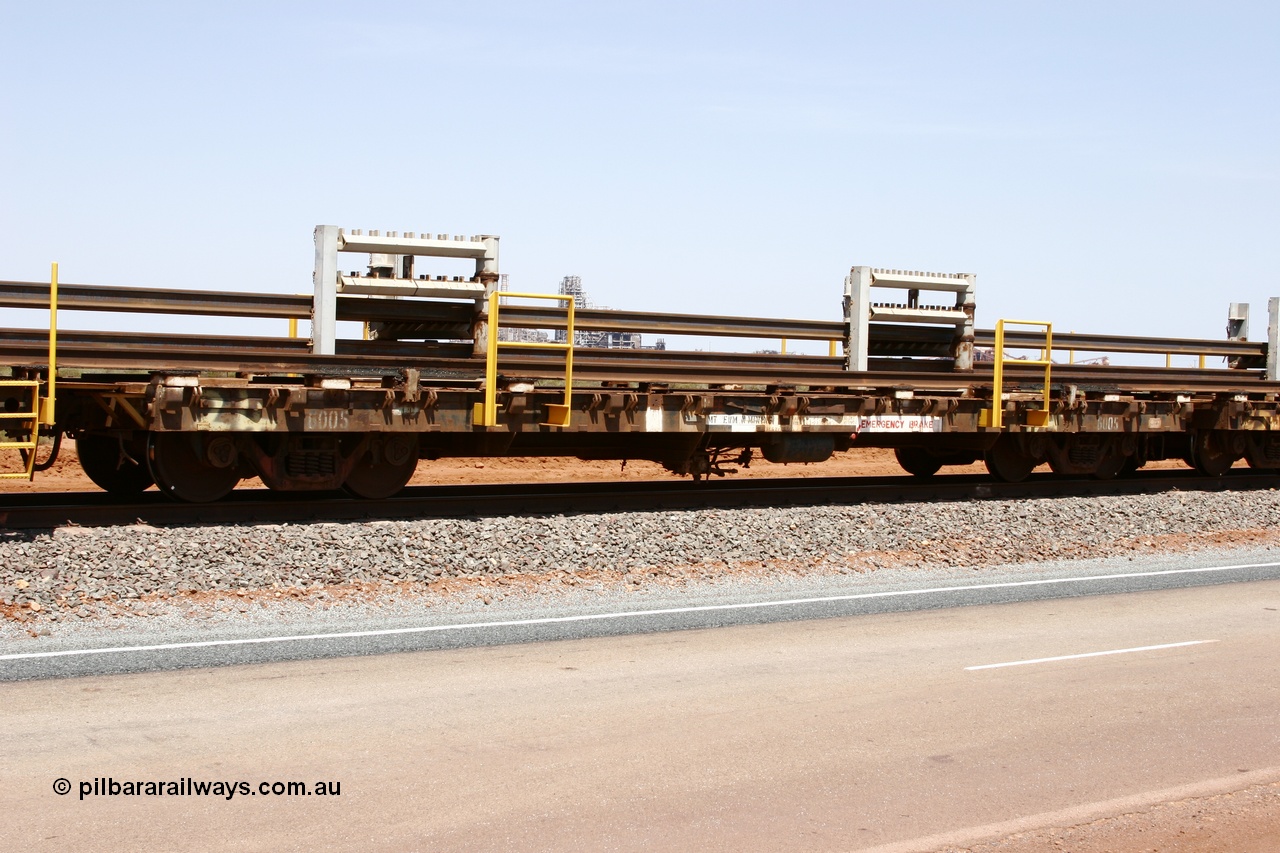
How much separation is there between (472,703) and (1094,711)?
345 centimetres

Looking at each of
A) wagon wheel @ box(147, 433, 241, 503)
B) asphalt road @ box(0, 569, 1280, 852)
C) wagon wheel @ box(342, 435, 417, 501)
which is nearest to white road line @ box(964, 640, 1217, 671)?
asphalt road @ box(0, 569, 1280, 852)

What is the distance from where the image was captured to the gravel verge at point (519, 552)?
947 cm

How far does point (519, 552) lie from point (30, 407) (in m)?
4.27

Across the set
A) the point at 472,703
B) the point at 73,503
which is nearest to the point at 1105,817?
the point at 472,703

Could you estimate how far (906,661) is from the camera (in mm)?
8234

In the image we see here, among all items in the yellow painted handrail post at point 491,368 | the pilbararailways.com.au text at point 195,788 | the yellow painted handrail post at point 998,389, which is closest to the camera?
the pilbararailways.com.au text at point 195,788

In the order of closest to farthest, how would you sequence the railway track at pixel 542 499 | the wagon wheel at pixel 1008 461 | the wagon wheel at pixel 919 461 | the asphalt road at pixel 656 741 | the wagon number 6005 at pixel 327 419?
1. the asphalt road at pixel 656 741
2. the railway track at pixel 542 499
3. the wagon number 6005 at pixel 327 419
4. the wagon wheel at pixel 1008 461
5. the wagon wheel at pixel 919 461

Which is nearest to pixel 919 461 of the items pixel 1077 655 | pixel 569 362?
pixel 569 362

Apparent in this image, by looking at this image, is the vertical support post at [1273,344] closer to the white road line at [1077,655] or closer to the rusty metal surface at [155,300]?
the white road line at [1077,655]

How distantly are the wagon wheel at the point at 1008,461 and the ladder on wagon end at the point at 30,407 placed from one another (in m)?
11.3

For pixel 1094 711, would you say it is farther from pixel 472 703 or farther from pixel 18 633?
pixel 18 633

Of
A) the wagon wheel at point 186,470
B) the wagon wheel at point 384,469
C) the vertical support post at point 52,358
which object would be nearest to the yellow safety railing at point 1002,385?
the wagon wheel at point 384,469

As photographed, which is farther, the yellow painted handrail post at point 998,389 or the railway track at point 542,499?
the yellow painted handrail post at point 998,389

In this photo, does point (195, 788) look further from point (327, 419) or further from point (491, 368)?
point (491, 368)
